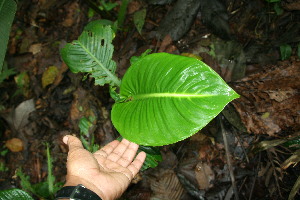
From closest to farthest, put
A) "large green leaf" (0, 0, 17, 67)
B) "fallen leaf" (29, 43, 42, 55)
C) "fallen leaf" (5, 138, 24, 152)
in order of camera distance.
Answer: "large green leaf" (0, 0, 17, 67) < "fallen leaf" (5, 138, 24, 152) < "fallen leaf" (29, 43, 42, 55)

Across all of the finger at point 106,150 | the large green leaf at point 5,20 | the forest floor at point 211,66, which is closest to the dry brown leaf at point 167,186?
the forest floor at point 211,66

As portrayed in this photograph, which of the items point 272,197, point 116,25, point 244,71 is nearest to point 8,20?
point 116,25

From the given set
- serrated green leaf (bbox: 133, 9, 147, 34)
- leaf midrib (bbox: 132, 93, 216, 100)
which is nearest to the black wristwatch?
leaf midrib (bbox: 132, 93, 216, 100)

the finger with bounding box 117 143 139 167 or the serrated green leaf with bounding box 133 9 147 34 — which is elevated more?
the serrated green leaf with bounding box 133 9 147 34

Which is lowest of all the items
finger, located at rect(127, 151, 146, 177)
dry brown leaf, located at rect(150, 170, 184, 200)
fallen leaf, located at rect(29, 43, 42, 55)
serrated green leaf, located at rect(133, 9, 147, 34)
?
dry brown leaf, located at rect(150, 170, 184, 200)

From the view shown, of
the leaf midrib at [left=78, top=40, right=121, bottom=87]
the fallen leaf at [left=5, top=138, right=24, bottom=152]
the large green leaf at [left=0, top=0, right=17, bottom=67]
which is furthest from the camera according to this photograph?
the fallen leaf at [left=5, top=138, right=24, bottom=152]

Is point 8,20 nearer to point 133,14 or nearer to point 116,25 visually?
point 116,25

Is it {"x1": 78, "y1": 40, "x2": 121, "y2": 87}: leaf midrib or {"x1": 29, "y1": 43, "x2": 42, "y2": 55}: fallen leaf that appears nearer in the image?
{"x1": 78, "y1": 40, "x2": 121, "y2": 87}: leaf midrib

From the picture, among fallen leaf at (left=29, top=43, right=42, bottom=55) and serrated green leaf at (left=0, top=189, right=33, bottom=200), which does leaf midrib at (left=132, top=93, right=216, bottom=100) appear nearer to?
serrated green leaf at (left=0, top=189, right=33, bottom=200)
